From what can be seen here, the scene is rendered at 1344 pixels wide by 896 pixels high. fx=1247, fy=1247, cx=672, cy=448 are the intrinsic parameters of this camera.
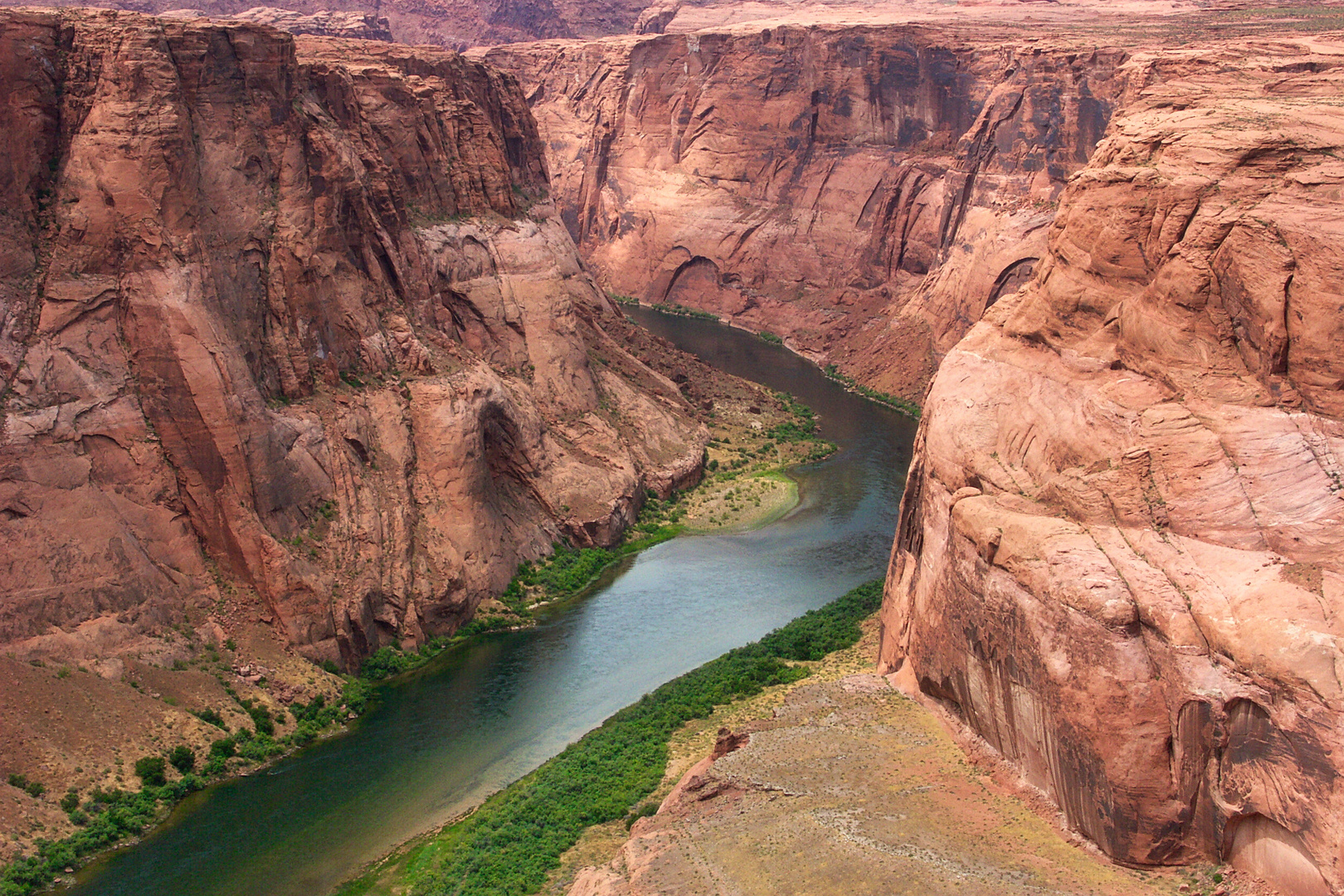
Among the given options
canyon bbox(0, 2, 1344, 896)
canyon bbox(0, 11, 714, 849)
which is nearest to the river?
canyon bbox(0, 11, 714, 849)

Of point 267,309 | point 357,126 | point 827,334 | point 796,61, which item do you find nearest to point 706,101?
point 796,61

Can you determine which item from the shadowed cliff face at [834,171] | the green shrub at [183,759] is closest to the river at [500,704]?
the green shrub at [183,759]

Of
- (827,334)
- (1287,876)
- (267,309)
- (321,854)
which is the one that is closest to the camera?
(1287,876)

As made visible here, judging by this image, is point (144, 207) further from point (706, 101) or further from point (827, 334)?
point (706, 101)

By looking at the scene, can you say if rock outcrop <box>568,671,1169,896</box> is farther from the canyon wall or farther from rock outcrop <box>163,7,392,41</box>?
the canyon wall

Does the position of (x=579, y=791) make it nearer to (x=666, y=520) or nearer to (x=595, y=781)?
(x=595, y=781)

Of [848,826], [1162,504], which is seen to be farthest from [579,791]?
[1162,504]
